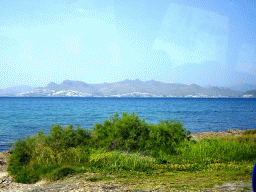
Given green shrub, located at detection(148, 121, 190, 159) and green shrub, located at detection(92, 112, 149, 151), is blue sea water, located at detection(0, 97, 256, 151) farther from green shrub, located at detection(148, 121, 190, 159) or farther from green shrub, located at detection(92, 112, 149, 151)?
green shrub, located at detection(92, 112, 149, 151)

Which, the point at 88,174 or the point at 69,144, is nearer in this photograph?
the point at 88,174

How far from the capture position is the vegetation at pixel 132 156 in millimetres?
Result: 8570

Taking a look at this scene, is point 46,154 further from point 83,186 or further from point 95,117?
point 95,117

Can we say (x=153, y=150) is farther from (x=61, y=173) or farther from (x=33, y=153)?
(x=33, y=153)

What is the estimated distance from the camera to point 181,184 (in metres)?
7.22

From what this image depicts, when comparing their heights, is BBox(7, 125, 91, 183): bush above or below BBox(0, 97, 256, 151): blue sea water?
above

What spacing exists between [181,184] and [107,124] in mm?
6785

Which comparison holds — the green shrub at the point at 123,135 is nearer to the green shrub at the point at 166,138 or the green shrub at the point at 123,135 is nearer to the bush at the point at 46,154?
the green shrub at the point at 166,138

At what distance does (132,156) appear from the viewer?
10.2 m

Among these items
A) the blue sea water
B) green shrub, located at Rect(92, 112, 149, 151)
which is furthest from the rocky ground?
the blue sea water

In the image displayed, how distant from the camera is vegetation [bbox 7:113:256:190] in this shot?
337 inches

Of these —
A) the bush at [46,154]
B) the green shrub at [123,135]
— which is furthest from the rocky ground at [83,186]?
the green shrub at [123,135]

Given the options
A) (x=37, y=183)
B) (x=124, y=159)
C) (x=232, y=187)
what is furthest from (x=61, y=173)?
(x=232, y=187)

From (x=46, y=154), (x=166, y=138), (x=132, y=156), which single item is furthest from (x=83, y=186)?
(x=166, y=138)
